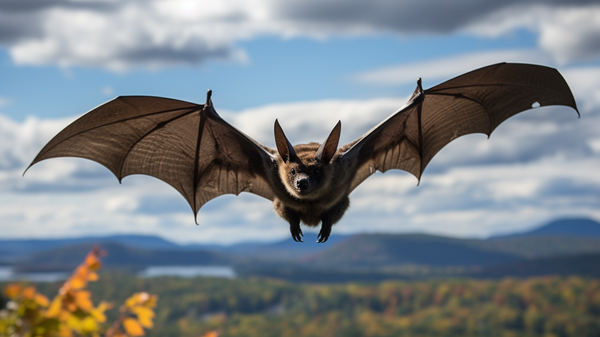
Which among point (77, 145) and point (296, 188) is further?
point (77, 145)

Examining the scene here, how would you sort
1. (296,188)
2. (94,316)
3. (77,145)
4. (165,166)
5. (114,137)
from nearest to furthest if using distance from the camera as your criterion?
(94,316)
(296,188)
(77,145)
(114,137)
(165,166)

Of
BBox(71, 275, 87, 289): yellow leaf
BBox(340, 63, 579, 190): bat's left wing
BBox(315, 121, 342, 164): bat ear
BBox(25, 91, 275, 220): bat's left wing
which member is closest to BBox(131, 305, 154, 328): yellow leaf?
BBox(71, 275, 87, 289): yellow leaf

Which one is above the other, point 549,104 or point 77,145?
point 549,104

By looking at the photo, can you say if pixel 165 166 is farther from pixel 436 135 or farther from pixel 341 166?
pixel 436 135

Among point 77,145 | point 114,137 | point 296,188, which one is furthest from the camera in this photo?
point 114,137

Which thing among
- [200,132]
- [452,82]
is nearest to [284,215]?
[200,132]

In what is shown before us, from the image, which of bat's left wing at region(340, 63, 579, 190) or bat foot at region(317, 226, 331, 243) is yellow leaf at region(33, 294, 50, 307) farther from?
bat's left wing at region(340, 63, 579, 190)
